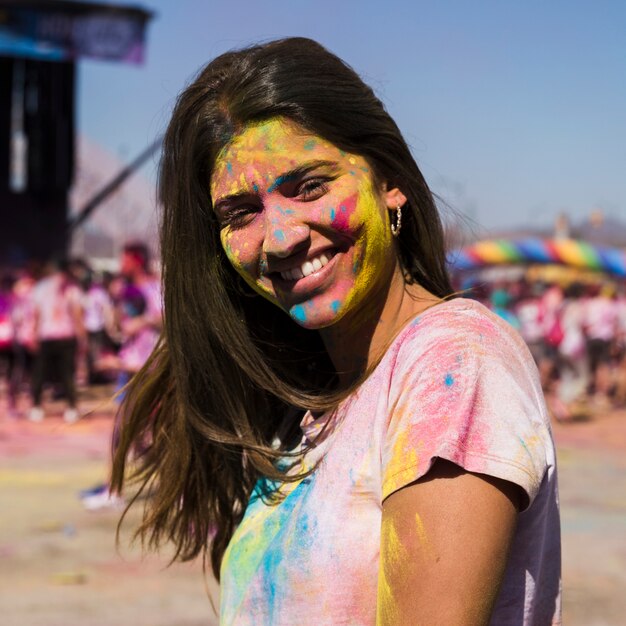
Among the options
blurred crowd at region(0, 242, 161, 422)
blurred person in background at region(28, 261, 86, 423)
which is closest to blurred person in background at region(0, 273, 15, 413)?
blurred crowd at region(0, 242, 161, 422)

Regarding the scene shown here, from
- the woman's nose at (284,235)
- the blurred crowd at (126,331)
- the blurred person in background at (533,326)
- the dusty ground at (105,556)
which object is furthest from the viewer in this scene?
the blurred person in background at (533,326)

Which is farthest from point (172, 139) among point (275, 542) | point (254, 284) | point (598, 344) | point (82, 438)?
point (598, 344)

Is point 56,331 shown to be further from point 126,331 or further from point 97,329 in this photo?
point 97,329

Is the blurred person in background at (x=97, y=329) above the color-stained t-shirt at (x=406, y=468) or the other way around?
the other way around

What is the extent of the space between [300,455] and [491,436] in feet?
1.50

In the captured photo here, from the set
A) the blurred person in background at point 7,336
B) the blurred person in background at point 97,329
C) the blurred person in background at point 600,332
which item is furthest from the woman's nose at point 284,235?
the blurred person in background at point 97,329

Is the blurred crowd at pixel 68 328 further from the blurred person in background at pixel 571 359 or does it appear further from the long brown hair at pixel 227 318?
the long brown hair at pixel 227 318

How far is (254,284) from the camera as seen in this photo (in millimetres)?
1624

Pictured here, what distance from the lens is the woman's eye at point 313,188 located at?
152 centimetres

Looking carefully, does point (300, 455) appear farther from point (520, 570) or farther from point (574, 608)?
point (574, 608)

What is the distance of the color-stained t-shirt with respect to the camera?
1198 millimetres

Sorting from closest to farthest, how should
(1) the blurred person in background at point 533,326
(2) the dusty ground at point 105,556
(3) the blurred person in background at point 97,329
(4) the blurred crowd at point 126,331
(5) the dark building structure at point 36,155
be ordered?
1. (2) the dusty ground at point 105,556
2. (4) the blurred crowd at point 126,331
3. (1) the blurred person in background at point 533,326
4. (3) the blurred person in background at point 97,329
5. (5) the dark building structure at point 36,155

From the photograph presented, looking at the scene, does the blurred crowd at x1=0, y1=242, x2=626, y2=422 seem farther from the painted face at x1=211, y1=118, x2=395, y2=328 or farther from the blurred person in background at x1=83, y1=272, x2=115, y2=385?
the painted face at x1=211, y1=118, x2=395, y2=328

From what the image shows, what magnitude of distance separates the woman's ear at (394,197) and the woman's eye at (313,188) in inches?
5.6
